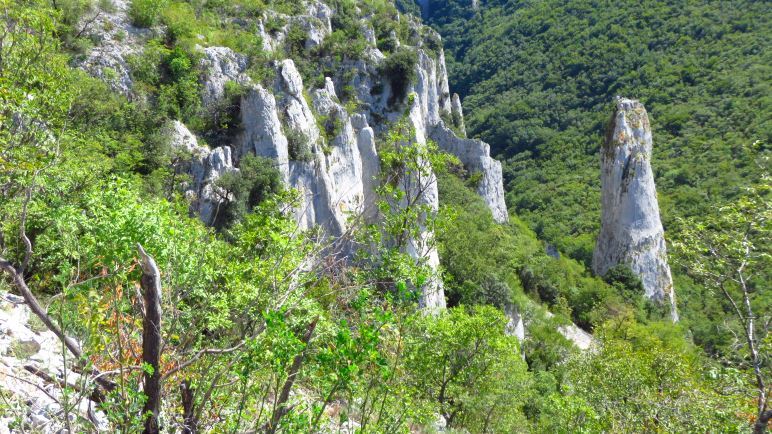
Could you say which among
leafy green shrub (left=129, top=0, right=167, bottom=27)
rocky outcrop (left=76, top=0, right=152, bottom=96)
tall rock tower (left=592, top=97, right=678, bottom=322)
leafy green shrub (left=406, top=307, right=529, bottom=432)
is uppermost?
leafy green shrub (left=129, top=0, right=167, bottom=27)

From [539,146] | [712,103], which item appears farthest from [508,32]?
[712,103]

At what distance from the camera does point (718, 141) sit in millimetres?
43906

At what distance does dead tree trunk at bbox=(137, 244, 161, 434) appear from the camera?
3247 millimetres

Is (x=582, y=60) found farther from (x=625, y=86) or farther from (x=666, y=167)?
(x=666, y=167)

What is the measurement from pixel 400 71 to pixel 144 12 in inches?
528

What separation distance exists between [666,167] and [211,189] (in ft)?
156

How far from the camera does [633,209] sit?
33812 millimetres

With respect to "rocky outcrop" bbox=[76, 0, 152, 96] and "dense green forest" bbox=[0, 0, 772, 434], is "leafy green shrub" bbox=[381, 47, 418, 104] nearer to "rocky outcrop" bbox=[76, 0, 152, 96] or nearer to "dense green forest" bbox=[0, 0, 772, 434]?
"dense green forest" bbox=[0, 0, 772, 434]

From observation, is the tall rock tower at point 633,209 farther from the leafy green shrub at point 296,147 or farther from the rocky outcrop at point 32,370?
the rocky outcrop at point 32,370

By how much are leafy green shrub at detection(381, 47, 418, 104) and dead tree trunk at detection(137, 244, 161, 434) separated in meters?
23.2

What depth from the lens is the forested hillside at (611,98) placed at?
1656 inches

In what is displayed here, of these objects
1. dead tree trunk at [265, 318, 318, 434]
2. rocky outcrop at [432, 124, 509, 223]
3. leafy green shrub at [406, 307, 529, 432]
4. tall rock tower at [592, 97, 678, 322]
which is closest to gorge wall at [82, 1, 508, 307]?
leafy green shrub at [406, 307, 529, 432]

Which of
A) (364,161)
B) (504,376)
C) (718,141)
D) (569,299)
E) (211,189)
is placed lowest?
(569,299)

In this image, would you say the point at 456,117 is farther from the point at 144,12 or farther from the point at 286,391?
the point at 286,391
